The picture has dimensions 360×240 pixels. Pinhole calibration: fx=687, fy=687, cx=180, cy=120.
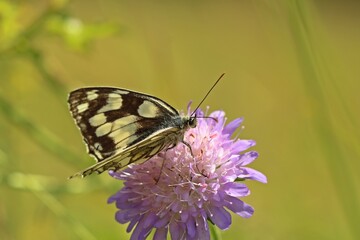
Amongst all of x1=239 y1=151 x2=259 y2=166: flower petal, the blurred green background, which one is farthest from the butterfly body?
Answer: the blurred green background

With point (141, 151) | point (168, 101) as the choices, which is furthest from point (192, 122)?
point (168, 101)

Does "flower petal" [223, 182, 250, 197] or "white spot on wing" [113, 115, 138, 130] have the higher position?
"flower petal" [223, 182, 250, 197]

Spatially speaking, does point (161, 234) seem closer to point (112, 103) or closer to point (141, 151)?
point (141, 151)

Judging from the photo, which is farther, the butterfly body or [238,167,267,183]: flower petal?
the butterfly body

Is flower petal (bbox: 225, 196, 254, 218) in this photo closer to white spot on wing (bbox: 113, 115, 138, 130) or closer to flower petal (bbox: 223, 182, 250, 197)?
flower petal (bbox: 223, 182, 250, 197)

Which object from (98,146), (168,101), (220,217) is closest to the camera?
(220,217)
